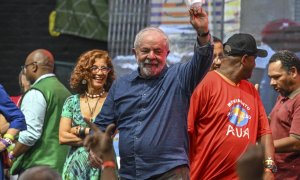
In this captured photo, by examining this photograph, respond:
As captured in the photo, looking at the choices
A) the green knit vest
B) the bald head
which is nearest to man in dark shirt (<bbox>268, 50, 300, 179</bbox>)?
the green knit vest

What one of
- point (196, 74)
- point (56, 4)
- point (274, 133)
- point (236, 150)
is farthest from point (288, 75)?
point (56, 4)

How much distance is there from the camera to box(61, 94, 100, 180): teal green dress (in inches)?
329

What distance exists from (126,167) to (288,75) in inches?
77.8

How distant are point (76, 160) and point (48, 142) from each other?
4.16 ft

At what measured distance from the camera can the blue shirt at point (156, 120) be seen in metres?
7.11

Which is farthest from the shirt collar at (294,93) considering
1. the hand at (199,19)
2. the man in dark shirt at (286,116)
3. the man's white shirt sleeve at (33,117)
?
the man's white shirt sleeve at (33,117)

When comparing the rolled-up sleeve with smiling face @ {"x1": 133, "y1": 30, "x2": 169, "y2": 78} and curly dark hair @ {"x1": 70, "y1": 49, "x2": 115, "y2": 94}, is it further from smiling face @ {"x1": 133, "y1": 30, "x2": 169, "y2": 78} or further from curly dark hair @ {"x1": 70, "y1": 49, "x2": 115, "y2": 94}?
smiling face @ {"x1": 133, "y1": 30, "x2": 169, "y2": 78}

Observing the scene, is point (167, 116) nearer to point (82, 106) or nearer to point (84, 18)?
point (82, 106)

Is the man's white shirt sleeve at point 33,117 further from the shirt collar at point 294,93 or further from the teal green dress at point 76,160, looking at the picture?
the shirt collar at point 294,93

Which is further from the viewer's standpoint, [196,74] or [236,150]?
[236,150]

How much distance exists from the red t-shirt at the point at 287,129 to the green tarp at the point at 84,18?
435 cm

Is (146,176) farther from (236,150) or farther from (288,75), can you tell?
(288,75)

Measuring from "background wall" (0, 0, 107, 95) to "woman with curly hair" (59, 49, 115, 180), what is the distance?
3.89 meters

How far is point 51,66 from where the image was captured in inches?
400
